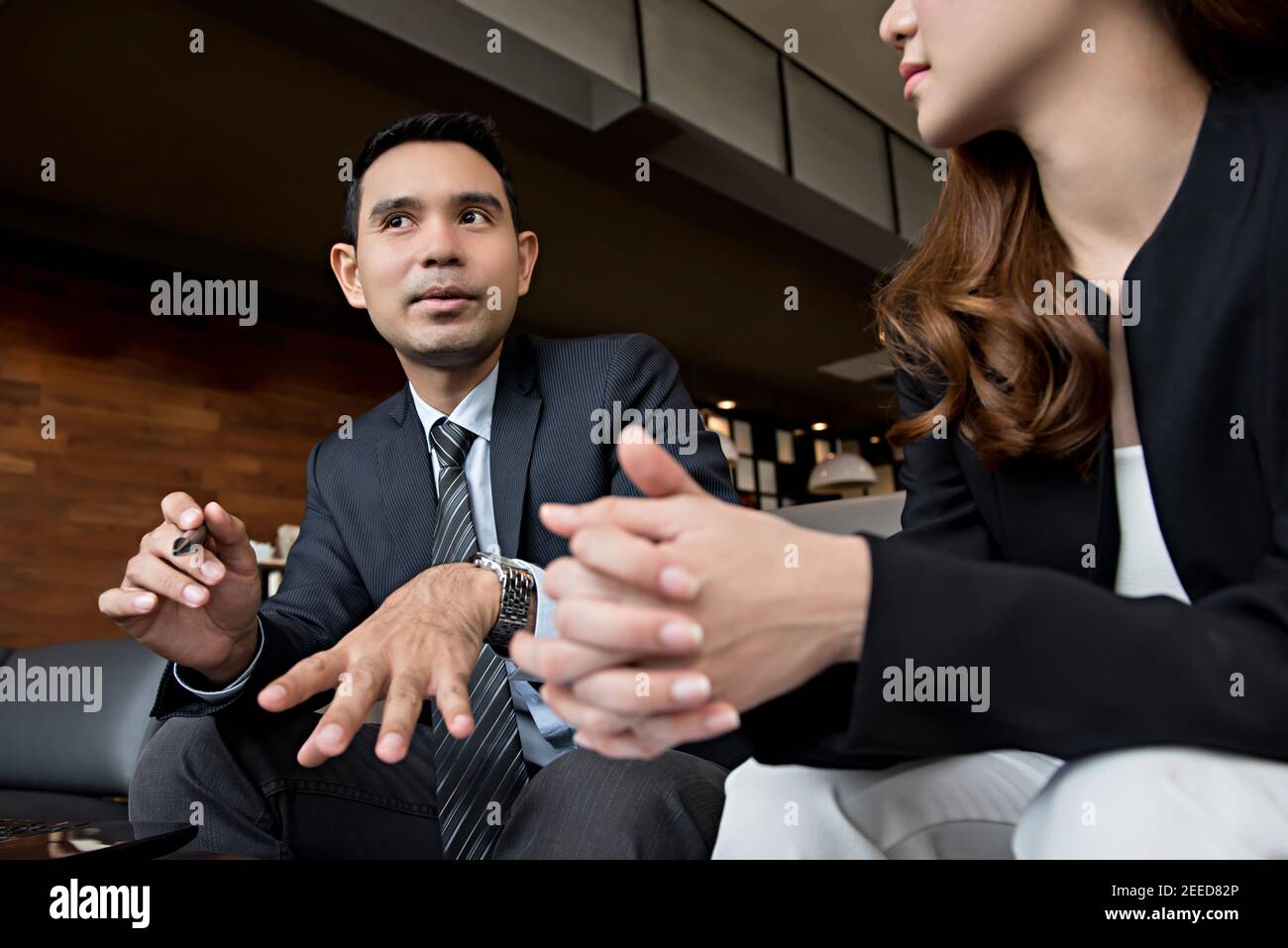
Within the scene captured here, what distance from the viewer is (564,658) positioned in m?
0.52

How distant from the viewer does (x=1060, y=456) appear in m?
0.81

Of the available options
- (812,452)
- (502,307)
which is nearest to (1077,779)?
(502,307)

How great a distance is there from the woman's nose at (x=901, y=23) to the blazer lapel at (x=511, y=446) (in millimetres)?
740

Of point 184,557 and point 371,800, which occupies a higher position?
point 184,557

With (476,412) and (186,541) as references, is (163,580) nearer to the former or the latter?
(186,541)

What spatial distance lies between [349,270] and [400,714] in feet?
3.75

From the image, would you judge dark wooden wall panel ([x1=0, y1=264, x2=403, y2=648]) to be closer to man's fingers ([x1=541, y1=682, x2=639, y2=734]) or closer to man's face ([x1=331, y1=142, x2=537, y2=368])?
man's face ([x1=331, y1=142, x2=537, y2=368])

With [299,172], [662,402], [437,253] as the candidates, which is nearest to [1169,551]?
[662,402]

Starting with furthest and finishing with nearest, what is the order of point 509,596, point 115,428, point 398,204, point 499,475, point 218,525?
point 115,428 < point 398,204 < point 499,475 < point 509,596 < point 218,525

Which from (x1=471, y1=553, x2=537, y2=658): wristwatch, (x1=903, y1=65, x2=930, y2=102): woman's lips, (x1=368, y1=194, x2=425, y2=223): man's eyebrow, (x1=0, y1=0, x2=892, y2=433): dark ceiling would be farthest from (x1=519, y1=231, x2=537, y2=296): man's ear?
(x1=0, y1=0, x2=892, y2=433): dark ceiling

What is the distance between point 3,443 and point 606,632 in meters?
5.81

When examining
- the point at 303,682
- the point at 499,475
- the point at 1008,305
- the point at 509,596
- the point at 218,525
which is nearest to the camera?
the point at 303,682

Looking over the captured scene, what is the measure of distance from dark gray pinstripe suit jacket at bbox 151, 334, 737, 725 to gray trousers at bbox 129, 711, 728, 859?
0.42 ft

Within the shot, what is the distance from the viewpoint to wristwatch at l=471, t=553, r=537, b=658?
1.09m
